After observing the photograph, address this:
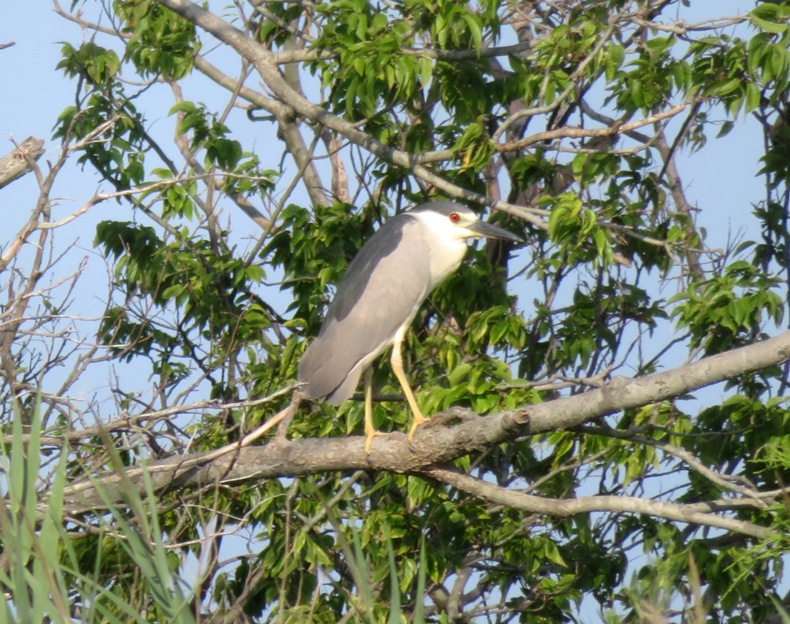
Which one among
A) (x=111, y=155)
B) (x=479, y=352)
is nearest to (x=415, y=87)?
(x=479, y=352)

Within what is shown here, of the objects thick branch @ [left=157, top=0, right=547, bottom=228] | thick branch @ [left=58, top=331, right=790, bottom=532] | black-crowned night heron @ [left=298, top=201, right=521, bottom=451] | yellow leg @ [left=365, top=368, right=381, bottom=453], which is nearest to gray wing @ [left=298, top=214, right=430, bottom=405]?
black-crowned night heron @ [left=298, top=201, right=521, bottom=451]

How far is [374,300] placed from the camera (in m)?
4.75

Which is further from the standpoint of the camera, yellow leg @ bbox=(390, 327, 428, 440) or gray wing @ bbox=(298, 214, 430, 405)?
gray wing @ bbox=(298, 214, 430, 405)

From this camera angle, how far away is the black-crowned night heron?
4477 millimetres

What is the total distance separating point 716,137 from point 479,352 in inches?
54.3

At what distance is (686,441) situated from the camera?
4703 mm

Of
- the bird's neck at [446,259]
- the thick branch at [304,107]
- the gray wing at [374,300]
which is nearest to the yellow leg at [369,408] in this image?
the gray wing at [374,300]

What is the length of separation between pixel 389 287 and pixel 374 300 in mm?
90

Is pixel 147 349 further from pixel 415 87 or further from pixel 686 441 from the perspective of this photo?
pixel 686 441

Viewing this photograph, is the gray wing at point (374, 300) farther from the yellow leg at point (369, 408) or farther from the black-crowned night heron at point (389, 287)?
the yellow leg at point (369, 408)

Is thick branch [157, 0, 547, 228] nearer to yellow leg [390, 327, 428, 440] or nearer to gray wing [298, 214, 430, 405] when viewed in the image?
gray wing [298, 214, 430, 405]

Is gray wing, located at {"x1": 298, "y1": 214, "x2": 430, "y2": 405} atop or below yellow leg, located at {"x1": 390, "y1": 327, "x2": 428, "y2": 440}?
atop

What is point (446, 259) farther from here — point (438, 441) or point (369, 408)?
point (438, 441)

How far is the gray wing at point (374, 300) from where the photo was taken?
4492mm
